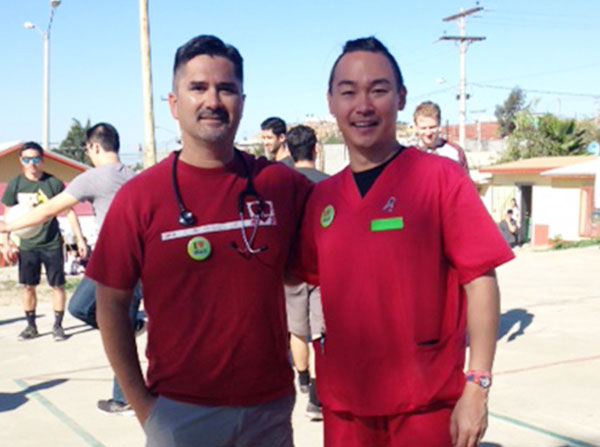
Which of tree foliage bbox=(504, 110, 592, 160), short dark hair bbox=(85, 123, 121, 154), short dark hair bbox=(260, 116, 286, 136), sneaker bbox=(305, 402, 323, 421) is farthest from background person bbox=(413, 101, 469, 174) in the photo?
tree foliage bbox=(504, 110, 592, 160)

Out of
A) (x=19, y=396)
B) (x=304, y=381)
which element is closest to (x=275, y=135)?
(x=304, y=381)

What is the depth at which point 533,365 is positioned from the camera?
6930mm

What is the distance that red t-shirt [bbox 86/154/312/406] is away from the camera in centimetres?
263

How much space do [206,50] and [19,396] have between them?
4.58 metres

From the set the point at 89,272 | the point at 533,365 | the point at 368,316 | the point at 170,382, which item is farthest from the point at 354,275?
the point at 533,365

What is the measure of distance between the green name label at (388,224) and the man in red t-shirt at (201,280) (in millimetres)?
390

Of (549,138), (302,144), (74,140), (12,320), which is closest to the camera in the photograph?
(302,144)

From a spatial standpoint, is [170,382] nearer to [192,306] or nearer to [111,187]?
[192,306]

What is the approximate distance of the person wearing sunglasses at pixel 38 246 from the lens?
27.1ft

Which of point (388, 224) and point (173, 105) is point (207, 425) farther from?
point (173, 105)

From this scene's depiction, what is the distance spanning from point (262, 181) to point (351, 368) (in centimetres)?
75

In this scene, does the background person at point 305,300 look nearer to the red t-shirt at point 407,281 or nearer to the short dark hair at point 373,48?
the short dark hair at point 373,48

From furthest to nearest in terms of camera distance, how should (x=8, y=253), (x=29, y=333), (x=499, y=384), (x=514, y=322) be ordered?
(x=514, y=322), (x=29, y=333), (x=8, y=253), (x=499, y=384)

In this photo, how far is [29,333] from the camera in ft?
28.7
